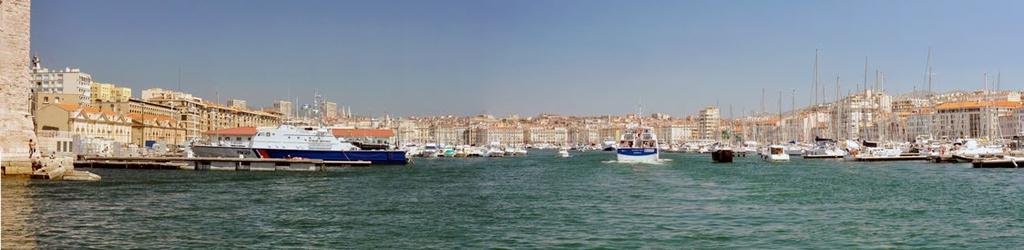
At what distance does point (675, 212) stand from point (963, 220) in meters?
6.59

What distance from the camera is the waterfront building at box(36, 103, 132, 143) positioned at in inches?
2975

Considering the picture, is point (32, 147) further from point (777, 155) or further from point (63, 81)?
point (63, 81)

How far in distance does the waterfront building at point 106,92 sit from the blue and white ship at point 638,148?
311 feet

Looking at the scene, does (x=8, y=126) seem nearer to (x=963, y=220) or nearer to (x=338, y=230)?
(x=338, y=230)

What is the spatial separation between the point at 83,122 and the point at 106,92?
6376 centimetres

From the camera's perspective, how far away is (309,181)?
37219mm

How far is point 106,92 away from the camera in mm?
137250

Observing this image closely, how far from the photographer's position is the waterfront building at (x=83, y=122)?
2975 inches

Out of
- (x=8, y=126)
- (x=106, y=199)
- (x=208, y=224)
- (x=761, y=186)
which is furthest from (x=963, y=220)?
(x=8, y=126)

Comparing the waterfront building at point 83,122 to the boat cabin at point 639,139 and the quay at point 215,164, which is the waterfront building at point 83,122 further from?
the boat cabin at point 639,139

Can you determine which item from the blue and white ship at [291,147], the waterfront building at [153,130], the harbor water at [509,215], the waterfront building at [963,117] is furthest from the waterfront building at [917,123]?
the harbor water at [509,215]

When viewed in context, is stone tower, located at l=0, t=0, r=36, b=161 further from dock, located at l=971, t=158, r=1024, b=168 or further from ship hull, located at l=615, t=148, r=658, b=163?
→ dock, located at l=971, t=158, r=1024, b=168

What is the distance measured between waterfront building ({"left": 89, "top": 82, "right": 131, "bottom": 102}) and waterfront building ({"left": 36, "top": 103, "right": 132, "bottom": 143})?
43755mm

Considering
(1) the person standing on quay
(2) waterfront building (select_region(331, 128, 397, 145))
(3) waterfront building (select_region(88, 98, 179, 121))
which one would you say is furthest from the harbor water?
(3) waterfront building (select_region(88, 98, 179, 121))
